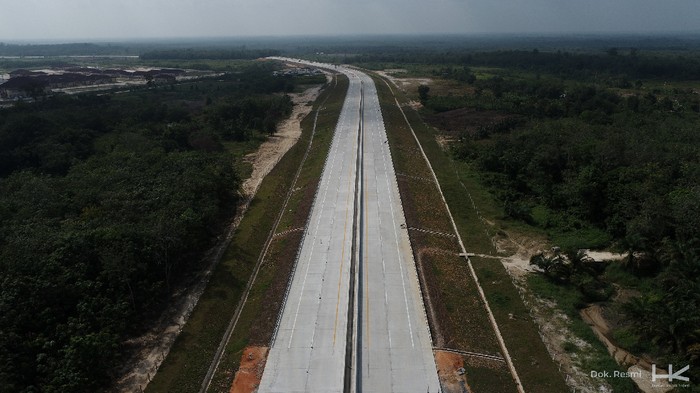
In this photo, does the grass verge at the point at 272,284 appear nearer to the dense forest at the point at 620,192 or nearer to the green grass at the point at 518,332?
the green grass at the point at 518,332

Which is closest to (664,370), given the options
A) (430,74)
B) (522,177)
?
(522,177)

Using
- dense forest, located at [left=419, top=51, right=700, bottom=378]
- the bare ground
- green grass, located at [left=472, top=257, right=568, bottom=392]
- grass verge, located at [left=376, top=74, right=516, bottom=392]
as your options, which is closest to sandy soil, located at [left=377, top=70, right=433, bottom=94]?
dense forest, located at [left=419, top=51, right=700, bottom=378]

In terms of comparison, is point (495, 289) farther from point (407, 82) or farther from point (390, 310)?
point (407, 82)

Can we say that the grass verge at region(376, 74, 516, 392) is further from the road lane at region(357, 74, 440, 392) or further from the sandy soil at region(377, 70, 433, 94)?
the sandy soil at region(377, 70, 433, 94)

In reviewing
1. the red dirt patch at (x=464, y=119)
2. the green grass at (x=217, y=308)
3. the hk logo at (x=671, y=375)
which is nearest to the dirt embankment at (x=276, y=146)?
the green grass at (x=217, y=308)

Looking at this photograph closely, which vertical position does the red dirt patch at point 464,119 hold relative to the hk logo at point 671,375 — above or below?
above

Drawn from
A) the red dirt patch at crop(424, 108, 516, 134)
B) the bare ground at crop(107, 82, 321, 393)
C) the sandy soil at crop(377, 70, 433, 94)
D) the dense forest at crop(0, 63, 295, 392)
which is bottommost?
the bare ground at crop(107, 82, 321, 393)

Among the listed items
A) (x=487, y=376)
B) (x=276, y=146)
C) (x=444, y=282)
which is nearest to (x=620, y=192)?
(x=444, y=282)
